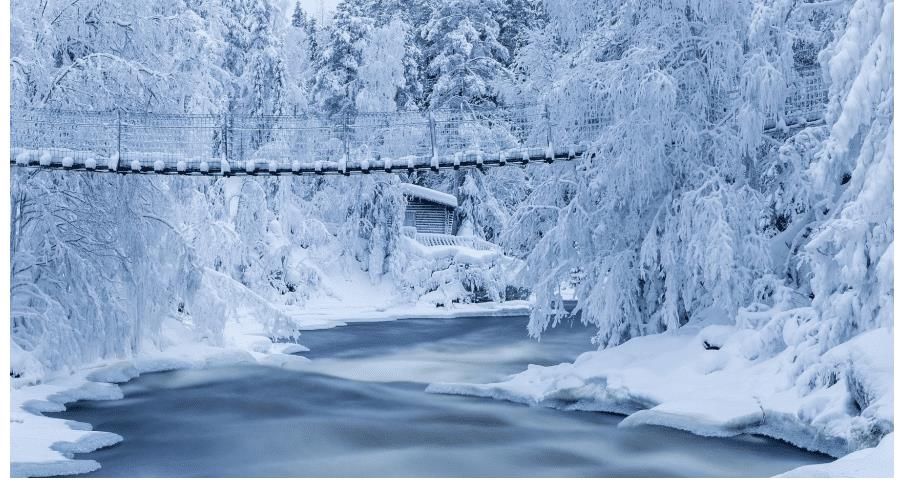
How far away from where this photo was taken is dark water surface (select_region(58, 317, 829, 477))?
816 centimetres

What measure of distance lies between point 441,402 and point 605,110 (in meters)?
3.92

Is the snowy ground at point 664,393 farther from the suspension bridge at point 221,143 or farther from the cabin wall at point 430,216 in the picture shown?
the cabin wall at point 430,216

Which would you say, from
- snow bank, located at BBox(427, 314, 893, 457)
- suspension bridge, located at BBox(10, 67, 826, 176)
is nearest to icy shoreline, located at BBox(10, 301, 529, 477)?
suspension bridge, located at BBox(10, 67, 826, 176)

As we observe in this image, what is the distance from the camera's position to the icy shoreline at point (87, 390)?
25.7 ft

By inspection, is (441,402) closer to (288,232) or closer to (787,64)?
(787,64)

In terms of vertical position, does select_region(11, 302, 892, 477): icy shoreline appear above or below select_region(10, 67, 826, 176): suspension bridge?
below

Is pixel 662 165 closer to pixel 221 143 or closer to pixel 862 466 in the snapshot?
pixel 221 143

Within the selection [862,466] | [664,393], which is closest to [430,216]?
[664,393]

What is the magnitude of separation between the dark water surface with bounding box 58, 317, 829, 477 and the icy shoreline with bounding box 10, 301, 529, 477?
21cm

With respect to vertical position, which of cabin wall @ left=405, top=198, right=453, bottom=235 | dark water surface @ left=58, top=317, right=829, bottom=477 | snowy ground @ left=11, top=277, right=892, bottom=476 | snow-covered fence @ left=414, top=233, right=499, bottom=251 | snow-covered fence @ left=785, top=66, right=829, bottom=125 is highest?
snow-covered fence @ left=785, top=66, right=829, bottom=125

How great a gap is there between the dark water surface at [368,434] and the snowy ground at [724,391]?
22 cm

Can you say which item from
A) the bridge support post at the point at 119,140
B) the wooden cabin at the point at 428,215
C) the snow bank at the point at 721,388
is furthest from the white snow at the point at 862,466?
the wooden cabin at the point at 428,215

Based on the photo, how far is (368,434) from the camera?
9664 mm

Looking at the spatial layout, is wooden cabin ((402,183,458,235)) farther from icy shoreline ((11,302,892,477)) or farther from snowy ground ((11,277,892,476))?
snowy ground ((11,277,892,476))
